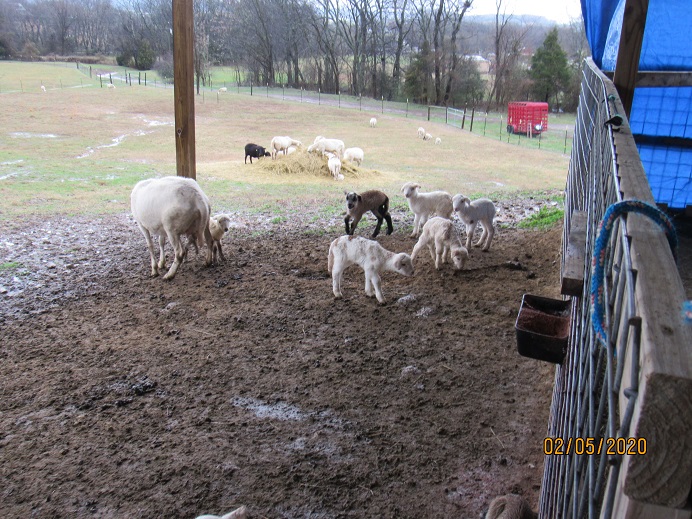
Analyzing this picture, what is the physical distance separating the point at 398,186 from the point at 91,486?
10.8 meters

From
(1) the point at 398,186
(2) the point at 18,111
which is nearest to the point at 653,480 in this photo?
(1) the point at 398,186

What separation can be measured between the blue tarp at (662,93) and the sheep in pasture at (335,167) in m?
7.25

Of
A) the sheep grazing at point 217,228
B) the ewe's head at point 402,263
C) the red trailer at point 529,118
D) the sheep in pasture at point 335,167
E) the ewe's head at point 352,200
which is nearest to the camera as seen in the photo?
the ewe's head at point 402,263

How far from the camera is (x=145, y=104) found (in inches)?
1080

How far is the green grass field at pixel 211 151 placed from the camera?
11422 millimetres

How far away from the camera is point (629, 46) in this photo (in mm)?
4449

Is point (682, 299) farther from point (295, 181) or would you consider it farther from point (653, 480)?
point (295, 181)

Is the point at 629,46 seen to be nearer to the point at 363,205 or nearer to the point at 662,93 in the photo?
the point at 662,93

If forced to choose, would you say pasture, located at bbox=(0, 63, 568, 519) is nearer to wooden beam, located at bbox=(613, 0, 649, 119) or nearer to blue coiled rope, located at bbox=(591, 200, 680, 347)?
wooden beam, located at bbox=(613, 0, 649, 119)

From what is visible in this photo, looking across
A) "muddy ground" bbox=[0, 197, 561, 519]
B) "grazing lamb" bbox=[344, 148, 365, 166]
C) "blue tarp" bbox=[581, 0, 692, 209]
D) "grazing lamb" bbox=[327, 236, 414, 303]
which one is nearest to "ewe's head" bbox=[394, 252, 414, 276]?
"grazing lamb" bbox=[327, 236, 414, 303]

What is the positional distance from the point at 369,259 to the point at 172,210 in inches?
90.4

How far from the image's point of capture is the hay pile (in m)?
13.9

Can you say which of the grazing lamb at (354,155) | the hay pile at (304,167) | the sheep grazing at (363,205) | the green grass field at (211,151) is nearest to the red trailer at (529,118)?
the green grass field at (211,151)

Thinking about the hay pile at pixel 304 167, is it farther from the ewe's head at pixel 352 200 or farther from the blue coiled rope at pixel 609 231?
the blue coiled rope at pixel 609 231
